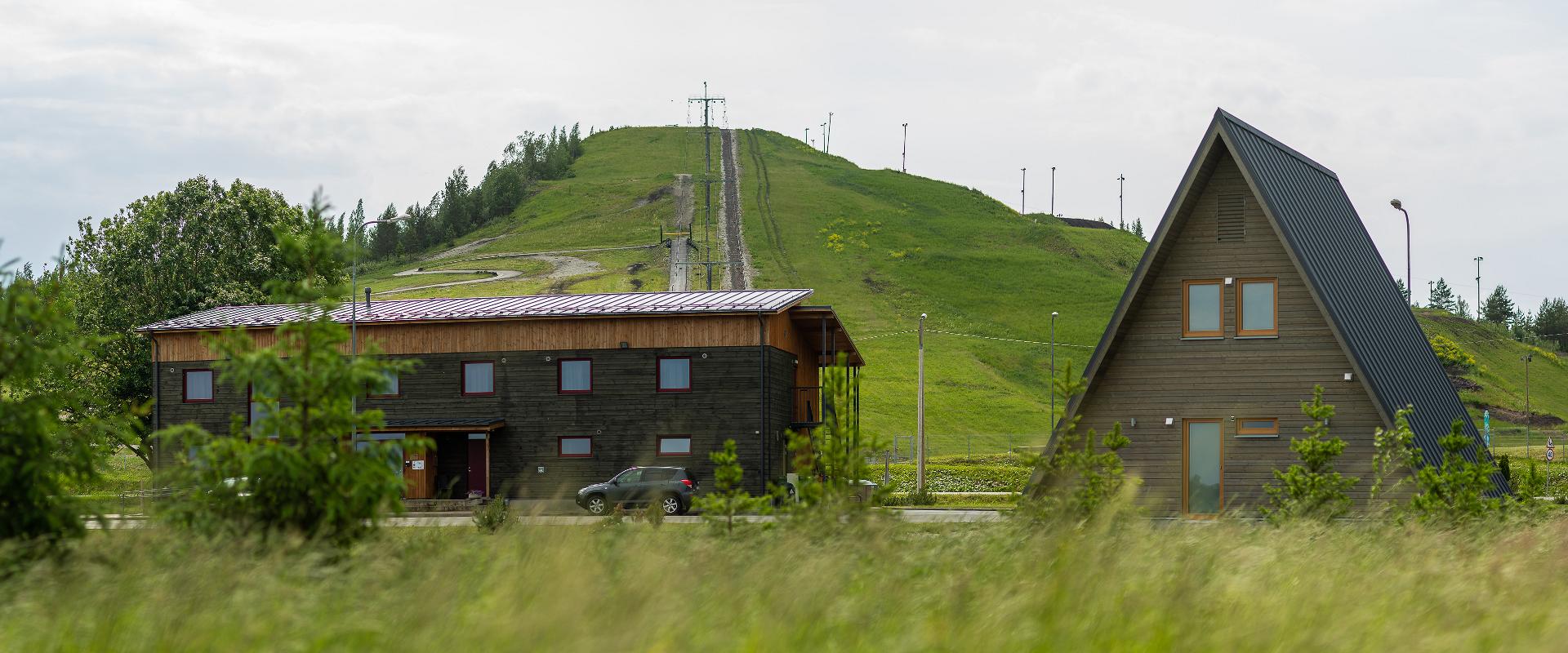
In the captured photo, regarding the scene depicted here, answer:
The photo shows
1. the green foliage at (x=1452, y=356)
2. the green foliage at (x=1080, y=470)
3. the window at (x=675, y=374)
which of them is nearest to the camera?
the green foliage at (x=1080, y=470)

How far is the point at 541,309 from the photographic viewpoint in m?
41.7

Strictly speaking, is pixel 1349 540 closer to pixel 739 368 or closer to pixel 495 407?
pixel 739 368

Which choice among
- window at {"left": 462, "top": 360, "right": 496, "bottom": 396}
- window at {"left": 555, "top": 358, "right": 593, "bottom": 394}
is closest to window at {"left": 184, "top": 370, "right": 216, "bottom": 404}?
window at {"left": 462, "top": 360, "right": 496, "bottom": 396}

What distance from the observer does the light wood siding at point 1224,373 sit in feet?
84.6

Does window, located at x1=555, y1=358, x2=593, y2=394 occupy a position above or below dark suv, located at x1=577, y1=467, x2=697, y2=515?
above

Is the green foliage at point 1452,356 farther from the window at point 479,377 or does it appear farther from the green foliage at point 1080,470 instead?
the green foliage at point 1080,470

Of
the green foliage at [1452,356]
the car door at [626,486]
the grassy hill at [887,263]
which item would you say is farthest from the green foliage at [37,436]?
the green foliage at [1452,356]

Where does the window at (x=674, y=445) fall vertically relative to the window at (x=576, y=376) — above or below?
below

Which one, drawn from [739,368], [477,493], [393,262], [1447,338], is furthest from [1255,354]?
[393,262]

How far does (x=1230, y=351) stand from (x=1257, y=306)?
38.5 inches

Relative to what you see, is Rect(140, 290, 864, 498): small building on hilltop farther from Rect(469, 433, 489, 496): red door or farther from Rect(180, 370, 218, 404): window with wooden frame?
Rect(180, 370, 218, 404): window with wooden frame

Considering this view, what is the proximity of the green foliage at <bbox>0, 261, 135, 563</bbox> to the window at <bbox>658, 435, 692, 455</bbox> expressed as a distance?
99.7ft

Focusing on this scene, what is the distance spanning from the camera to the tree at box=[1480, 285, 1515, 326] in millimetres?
155875

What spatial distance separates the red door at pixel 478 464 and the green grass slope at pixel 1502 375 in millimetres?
73424
